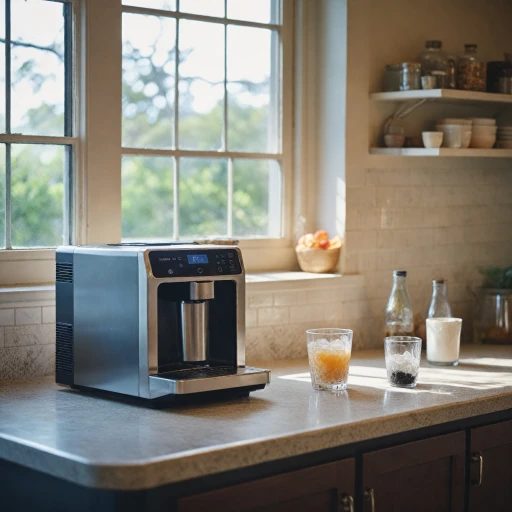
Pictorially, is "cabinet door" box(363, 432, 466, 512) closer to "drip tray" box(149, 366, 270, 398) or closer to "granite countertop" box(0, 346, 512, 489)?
"granite countertop" box(0, 346, 512, 489)

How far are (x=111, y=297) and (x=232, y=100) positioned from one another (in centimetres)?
130

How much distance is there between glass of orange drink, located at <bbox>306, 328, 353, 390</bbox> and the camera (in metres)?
2.91

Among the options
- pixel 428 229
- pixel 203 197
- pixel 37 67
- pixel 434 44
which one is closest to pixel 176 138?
pixel 203 197

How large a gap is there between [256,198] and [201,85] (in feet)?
1.65

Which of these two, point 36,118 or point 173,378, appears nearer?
point 173,378

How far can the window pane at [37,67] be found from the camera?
3.16 meters

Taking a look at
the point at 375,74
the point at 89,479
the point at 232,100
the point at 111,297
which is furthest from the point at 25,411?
the point at 375,74

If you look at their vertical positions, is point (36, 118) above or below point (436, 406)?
above

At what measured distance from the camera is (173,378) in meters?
2.60

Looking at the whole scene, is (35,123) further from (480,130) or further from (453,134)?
(480,130)

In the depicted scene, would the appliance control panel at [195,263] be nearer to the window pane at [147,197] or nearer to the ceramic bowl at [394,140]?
the window pane at [147,197]

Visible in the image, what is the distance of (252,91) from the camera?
3.83 meters

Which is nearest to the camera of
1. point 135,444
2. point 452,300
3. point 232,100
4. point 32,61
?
point 135,444

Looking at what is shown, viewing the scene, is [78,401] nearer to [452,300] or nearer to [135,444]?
[135,444]
